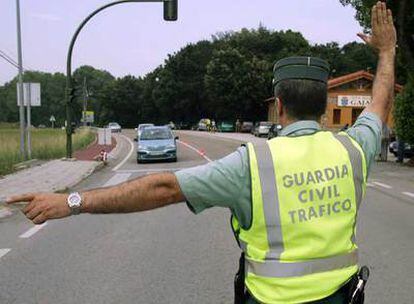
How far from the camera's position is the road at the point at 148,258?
6027mm

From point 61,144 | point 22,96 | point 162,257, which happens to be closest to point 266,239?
point 162,257

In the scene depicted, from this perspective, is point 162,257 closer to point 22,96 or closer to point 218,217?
point 218,217

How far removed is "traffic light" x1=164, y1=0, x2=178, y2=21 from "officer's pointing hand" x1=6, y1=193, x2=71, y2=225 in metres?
22.4

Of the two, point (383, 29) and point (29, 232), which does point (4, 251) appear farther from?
point (383, 29)

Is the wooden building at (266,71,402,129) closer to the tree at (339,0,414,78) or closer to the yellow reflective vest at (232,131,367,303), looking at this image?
the tree at (339,0,414,78)

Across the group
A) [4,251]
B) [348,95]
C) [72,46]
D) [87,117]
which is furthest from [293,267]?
[87,117]

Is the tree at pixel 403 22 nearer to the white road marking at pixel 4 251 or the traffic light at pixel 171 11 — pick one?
the traffic light at pixel 171 11

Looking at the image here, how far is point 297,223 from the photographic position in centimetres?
229

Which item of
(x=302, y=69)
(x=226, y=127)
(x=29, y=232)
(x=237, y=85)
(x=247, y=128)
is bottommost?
(x=226, y=127)

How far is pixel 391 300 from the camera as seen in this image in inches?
227

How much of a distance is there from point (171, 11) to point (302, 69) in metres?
22.3

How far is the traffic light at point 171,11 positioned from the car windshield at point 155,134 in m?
5.98

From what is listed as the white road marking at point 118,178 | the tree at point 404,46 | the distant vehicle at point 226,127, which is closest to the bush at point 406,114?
the tree at point 404,46

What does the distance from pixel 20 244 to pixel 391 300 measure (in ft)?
16.4
